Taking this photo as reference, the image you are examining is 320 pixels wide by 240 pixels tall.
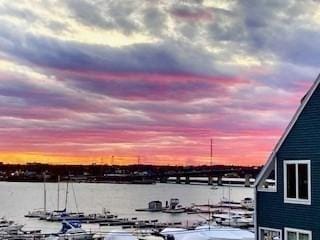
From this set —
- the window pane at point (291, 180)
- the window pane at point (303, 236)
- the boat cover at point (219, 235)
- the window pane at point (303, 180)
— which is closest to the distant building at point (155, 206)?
the boat cover at point (219, 235)

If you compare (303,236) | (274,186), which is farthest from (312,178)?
(274,186)

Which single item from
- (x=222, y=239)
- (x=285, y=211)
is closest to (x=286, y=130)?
(x=285, y=211)

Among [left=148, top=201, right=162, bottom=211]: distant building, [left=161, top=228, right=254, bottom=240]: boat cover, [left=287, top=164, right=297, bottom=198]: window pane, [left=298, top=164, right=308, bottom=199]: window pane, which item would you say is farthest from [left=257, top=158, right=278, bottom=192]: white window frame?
[left=148, top=201, right=162, bottom=211]: distant building

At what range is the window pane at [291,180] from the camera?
66.0 feet

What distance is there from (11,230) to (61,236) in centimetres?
1243

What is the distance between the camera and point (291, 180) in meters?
20.2

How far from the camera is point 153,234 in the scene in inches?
2350

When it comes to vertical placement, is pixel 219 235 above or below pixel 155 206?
above

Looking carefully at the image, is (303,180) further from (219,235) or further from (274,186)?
(219,235)

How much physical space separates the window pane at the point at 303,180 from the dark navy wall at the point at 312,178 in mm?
297

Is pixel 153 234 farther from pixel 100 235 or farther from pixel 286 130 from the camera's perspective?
pixel 286 130

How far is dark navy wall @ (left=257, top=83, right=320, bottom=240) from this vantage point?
756 inches

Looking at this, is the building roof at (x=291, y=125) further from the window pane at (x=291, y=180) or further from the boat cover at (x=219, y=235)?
the boat cover at (x=219, y=235)

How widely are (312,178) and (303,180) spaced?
1.48ft
